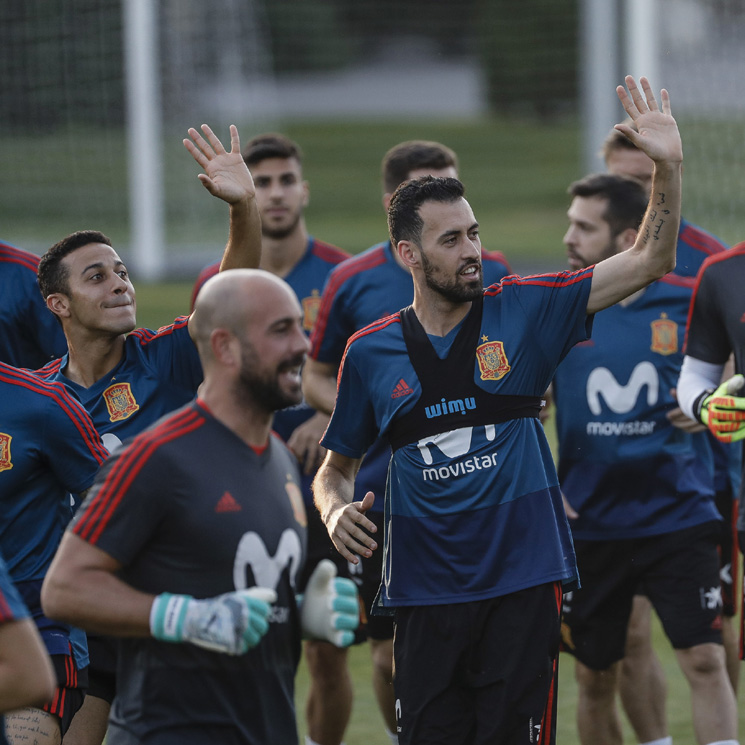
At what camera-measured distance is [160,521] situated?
133 inches

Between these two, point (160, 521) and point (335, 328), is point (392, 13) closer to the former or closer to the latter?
point (335, 328)

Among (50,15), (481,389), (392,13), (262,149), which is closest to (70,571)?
(481,389)

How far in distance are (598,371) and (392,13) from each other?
1192 inches

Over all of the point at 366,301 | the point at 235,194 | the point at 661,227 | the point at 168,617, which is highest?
the point at 235,194

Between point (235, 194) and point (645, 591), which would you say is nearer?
point (235, 194)

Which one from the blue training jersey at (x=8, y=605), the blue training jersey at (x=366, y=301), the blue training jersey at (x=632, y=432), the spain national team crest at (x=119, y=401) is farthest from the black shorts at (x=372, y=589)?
the blue training jersey at (x=8, y=605)

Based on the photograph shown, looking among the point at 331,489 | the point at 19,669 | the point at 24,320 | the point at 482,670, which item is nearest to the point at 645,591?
the point at 482,670

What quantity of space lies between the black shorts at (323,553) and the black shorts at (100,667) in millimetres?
1416

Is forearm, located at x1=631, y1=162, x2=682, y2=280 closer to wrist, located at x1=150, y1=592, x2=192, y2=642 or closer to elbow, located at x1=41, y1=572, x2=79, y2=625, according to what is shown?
wrist, located at x1=150, y1=592, x2=192, y2=642

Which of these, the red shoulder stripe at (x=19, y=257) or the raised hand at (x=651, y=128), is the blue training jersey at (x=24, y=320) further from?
the raised hand at (x=651, y=128)

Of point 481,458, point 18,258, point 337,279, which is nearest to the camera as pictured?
point 481,458

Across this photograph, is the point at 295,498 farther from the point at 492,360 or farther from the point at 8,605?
the point at 492,360

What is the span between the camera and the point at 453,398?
4.59 meters

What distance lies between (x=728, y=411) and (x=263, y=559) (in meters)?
2.22
